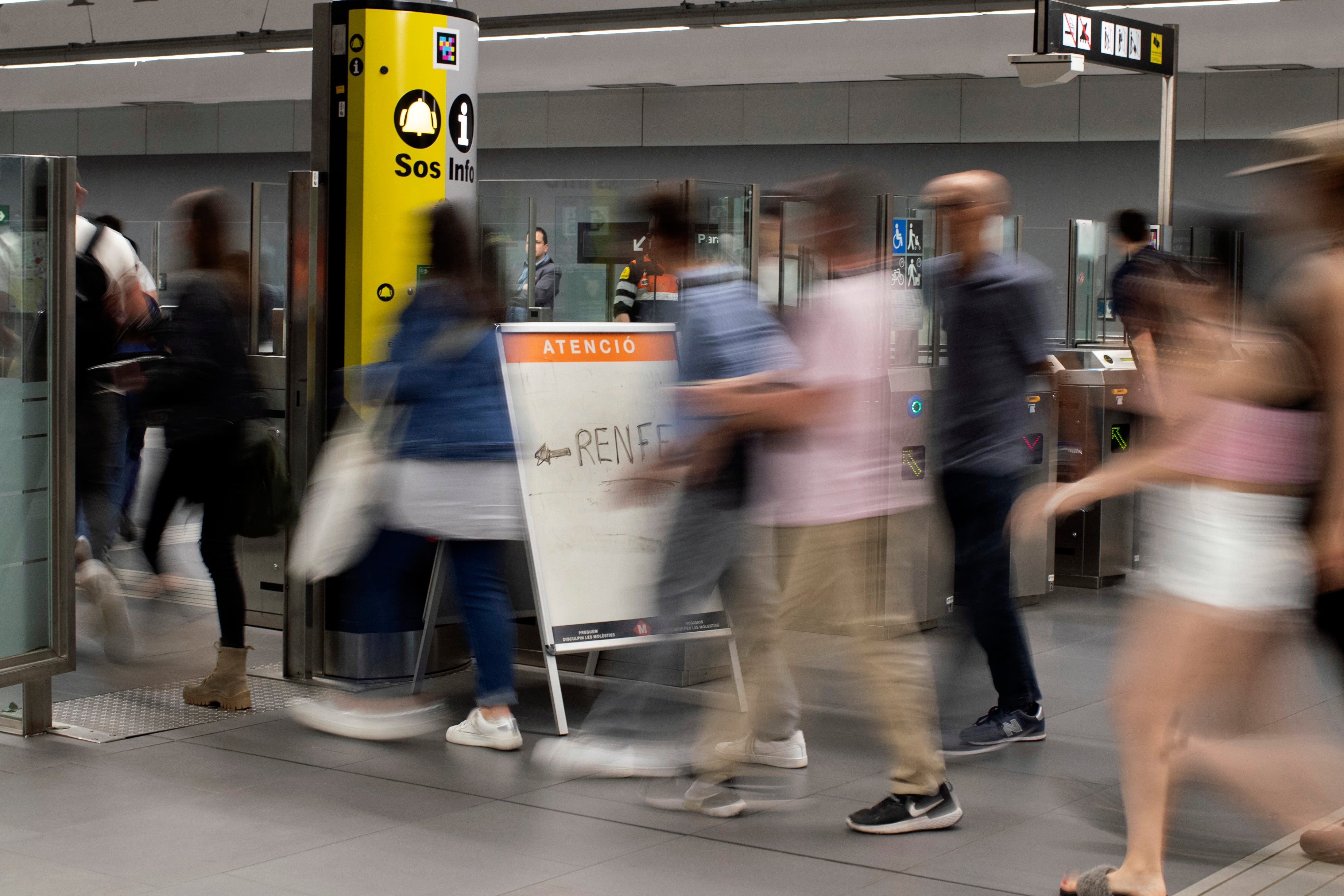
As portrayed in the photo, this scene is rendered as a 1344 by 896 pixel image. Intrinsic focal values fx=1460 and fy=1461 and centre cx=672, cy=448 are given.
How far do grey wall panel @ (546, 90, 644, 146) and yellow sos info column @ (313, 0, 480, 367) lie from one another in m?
9.83

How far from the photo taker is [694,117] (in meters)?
14.4

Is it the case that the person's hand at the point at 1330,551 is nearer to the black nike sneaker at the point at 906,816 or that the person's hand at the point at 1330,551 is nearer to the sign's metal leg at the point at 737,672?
the black nike sneaker at the point at 906,816

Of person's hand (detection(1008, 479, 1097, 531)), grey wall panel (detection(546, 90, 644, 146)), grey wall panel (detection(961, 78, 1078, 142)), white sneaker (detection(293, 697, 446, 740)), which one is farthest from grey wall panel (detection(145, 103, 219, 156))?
person's hand (detection(1008, 479, 1097, 531))

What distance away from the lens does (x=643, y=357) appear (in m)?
4.77

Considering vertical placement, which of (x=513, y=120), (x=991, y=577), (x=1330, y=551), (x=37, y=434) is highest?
(x=513, y=120)

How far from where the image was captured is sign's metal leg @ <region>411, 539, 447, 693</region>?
15.6ft

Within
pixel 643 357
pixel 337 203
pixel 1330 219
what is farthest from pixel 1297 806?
pixel 337 203

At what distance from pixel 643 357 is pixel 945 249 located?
1.78 meters

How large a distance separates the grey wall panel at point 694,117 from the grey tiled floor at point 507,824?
10.3 meters

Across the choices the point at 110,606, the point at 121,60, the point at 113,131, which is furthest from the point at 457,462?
the point at 113,131

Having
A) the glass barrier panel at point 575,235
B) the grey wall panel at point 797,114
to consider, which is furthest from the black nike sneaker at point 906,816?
the grey wall panel at point 797,114

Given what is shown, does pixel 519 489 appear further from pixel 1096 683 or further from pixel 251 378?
pixel 1096 683

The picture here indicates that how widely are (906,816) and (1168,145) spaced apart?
5.06 metres

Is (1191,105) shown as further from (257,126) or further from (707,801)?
(707,801)
